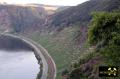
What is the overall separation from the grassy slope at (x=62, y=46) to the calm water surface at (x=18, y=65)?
9584 millimetres

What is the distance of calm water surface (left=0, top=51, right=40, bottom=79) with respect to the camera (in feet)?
367

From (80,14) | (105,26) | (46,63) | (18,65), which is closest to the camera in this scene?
(105,26)

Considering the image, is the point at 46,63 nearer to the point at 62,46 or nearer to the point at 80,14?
the point at 62,46

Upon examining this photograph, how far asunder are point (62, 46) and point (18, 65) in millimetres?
23051

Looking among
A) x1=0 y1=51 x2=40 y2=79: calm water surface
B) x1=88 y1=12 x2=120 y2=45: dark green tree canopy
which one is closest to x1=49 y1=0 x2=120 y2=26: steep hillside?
x1=0 y1=51 x2=40 y2=79: calm water surface

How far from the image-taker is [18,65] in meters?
134

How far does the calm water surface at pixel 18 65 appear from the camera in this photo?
4407 inches

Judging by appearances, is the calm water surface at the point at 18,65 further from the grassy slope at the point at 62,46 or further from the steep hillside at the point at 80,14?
the steep hillside at the point at 80,14

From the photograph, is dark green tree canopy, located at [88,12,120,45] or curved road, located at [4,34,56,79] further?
curved road, located at [4,34,56,79]

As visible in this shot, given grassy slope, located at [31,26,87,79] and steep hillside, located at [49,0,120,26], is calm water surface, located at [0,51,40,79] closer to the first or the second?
grassy slope, located at [31,26,87,79]

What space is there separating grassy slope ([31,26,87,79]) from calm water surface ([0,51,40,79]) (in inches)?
377

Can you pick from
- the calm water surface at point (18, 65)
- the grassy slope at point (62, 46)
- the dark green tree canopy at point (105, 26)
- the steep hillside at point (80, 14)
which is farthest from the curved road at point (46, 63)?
the dark green tree canopy at point (105, 26)

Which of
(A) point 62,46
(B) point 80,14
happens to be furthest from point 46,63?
(B) point 80,14

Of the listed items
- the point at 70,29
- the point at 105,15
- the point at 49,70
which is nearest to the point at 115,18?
the point at 105,15
